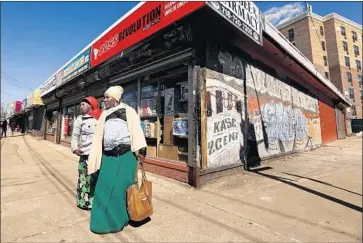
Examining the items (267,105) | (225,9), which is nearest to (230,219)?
(225,9)

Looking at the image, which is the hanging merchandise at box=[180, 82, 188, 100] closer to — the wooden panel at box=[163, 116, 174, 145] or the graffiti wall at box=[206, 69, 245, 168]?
the wooden panel at box=[163, 116, 174, 145]

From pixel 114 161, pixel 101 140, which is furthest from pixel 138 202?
pixel 101 140

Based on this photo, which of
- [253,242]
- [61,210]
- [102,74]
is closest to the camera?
[253,242]

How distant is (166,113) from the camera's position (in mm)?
6504

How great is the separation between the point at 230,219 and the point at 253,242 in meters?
0.66

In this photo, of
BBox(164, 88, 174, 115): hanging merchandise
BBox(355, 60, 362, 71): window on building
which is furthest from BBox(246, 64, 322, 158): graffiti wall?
BBox(355, 60, 362, 71): window on building

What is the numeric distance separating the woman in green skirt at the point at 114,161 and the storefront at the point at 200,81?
85.2 inches

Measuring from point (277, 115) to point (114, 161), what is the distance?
25.0ft

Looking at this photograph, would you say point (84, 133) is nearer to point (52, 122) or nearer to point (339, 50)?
point (52, 122)

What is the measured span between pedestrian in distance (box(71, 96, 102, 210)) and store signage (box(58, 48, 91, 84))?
6.15 meters

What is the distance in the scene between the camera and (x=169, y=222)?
3.16m

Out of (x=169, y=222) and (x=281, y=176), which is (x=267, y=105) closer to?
(x=281, y=176)

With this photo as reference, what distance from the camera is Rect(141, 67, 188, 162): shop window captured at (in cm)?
591

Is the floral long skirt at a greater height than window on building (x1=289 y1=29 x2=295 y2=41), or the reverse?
window on building (x1=289 y1=29 x2=295 y2=41)
